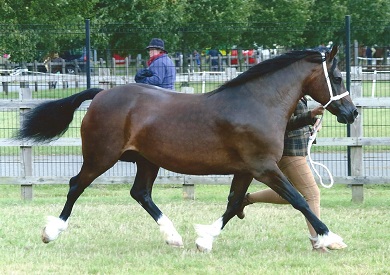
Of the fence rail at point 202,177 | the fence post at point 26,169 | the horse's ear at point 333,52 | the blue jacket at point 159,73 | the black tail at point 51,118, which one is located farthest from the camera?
the fence post at point 26,169

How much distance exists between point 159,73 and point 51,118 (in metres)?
2.47

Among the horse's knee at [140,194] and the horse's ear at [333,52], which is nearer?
the horse's ear at [333,52]

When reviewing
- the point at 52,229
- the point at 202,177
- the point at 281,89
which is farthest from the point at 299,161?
the point at 202,177

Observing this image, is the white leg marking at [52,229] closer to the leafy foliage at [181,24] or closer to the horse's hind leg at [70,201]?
the horse's hind leg at [70,201]

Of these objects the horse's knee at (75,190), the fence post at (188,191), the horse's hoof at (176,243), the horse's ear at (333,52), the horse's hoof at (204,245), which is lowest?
the fence post at (188,191)

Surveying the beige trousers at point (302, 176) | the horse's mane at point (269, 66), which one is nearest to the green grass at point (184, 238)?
the beige trousers at point (302, 176)

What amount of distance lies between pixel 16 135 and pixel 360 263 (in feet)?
13.3

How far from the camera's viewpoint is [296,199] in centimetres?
853

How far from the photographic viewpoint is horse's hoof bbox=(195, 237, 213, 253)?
28.9 ft

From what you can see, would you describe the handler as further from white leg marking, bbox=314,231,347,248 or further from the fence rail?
the fence rail

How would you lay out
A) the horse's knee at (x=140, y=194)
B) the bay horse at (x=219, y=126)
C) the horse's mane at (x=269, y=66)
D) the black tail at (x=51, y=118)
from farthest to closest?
the black tail at (x=51, y=118)
the horse's knee at (x=140, y=194)
the horse's mane at (x=269, y=66)
the bay horse at (x=219, y=126)

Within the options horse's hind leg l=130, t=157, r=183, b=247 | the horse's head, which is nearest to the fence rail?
horse's hind leg l=130, t=157, r=183, b=247

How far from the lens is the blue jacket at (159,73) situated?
39.6 ft

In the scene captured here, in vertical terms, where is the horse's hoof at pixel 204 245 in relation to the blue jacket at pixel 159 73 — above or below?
below
